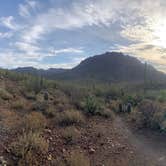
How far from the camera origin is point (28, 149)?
942 cm

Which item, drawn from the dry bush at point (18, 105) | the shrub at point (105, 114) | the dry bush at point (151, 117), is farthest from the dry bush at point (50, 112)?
the dry bush at point (151, 117)

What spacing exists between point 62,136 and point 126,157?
2410mm

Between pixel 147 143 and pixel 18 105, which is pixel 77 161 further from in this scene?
pixel 18 105

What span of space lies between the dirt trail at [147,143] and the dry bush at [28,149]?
3378mm

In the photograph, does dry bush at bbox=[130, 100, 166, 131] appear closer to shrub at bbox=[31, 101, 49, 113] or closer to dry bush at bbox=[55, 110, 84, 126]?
dry bush at bbox=[55, 110, 84, 126]

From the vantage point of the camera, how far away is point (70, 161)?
29.8ft

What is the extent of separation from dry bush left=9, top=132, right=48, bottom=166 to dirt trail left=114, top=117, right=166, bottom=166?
3378 millimetres

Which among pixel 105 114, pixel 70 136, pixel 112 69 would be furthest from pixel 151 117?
pixel 112 69

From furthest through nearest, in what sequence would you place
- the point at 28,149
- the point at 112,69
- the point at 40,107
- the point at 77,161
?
the point at 112,69 → the point at 40,107 → the point at 28,149 → the point at 77,161

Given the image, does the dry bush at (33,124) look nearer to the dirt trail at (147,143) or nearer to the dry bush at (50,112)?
the dry bush at (50,112)

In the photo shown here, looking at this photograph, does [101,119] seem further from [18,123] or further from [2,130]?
[2,130]

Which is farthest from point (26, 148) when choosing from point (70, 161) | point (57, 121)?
point (57, 121)

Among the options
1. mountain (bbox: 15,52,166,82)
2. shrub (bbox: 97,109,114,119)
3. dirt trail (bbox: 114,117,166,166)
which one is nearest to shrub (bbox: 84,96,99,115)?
shrub (bbox: 97,109,114,119)

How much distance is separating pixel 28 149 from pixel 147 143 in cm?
505
